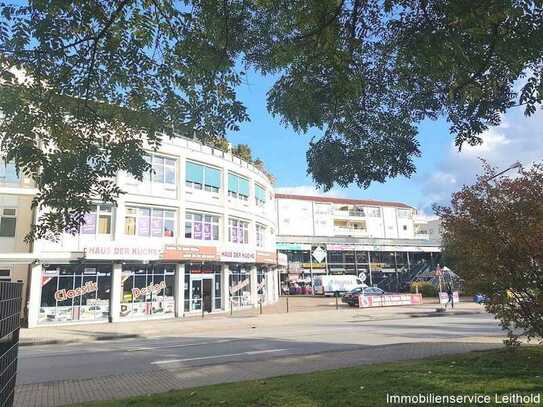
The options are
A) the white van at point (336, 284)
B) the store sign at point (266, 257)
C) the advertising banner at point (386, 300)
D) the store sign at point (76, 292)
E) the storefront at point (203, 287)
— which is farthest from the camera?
the white van at point (336, 284)

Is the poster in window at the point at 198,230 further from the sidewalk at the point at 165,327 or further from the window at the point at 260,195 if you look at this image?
the window at the point at 260,195

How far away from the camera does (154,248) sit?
28.7m

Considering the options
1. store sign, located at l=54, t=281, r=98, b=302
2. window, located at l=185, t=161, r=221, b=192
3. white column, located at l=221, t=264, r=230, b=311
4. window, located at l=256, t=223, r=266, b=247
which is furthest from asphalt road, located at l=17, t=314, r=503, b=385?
window, located at l=256, t=223, r=266, b=247

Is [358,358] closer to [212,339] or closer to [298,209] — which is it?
[212,339]

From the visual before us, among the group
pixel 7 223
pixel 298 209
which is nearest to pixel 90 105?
pixel 7 223

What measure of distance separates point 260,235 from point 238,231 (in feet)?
14.2

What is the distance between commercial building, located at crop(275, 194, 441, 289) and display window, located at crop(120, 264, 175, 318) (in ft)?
122

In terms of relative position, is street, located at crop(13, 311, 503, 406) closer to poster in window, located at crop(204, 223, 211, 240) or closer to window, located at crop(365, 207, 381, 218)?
poster in window, located at crop(204, 223, 211, 240)

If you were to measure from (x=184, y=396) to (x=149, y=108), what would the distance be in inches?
166

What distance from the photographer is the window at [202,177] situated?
31872mm

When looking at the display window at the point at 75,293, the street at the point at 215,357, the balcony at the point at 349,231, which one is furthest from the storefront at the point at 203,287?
the balcony at the point at 349,231

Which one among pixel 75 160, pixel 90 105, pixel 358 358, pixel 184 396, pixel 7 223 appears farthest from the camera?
pixel 7 223

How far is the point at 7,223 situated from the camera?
2569 centimetres

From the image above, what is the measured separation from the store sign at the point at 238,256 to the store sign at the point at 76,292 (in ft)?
28.0
